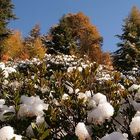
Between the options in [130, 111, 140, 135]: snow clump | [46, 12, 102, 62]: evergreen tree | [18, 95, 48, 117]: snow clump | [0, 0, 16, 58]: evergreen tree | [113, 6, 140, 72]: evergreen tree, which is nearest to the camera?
[130, 111, 140, 135]: snow clump

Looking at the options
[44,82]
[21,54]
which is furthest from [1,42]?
[44,82]

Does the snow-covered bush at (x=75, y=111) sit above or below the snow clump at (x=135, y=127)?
above

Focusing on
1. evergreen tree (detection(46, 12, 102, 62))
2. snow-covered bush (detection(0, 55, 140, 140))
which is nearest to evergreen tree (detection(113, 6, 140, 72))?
evergreen tree (detection(46, 12, 102, 62))

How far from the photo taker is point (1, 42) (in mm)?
37312

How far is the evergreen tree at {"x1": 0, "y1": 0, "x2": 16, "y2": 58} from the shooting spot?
36719mm

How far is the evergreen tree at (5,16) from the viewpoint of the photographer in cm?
3672

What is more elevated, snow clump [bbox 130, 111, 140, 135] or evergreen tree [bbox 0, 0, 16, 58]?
evergreen tree [bbox 0, 0, 16, 58]

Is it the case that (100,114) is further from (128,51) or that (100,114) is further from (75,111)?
(128,51)

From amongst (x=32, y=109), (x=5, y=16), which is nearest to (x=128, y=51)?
(x=5, y=16)

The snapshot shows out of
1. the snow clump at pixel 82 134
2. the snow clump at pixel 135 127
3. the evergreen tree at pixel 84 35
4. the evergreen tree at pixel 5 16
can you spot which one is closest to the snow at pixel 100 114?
the snow clump at pixel 82 134

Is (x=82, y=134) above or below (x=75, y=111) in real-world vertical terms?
below

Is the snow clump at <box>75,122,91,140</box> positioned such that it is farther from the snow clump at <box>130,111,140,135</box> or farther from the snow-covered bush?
the snow clump at <box>130,111,140,135</box>

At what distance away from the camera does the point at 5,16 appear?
38656 millimetres

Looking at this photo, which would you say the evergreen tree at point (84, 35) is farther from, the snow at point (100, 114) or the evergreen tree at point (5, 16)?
the snow at point (100, 114)
